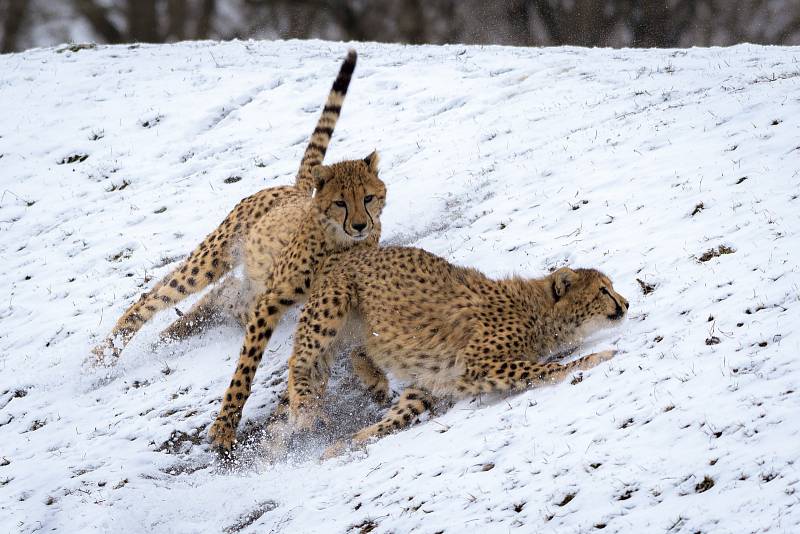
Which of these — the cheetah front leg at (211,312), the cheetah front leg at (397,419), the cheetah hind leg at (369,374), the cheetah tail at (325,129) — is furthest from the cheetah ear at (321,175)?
the cheetah front leg at (397,419)

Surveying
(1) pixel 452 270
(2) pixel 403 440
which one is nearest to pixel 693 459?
(2) pixel 403 440

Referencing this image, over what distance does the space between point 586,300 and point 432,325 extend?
103 cm

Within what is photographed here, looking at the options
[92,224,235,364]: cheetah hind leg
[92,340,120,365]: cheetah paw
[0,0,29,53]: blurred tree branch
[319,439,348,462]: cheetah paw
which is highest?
[0,0,29,53]: blurred tree branch

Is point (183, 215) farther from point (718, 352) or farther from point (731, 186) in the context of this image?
point (718, 352)

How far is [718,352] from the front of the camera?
4934 millimetres

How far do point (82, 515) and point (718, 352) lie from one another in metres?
3.74

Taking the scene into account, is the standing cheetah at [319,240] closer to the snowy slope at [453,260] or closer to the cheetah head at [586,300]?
the snowy slope at [453,260]

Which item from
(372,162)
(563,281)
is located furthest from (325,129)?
(563,281)

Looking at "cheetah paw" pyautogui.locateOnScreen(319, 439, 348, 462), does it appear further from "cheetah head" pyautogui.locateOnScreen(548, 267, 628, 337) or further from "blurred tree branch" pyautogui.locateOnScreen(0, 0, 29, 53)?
"blurred tree branch" pyautogui.locateOnScreen(0, 0, 29, 53)

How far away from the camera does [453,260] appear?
7.81 m

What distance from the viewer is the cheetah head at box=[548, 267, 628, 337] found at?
6051 mm

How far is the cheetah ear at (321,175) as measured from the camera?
7.01 meters

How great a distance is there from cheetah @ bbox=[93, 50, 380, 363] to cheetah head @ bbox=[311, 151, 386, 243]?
0.23m

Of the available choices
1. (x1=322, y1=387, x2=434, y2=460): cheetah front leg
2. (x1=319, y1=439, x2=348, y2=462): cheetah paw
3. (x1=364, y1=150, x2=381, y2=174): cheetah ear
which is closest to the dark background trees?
(x1=364, y1=150, x2=381, y2=174): cheetah ear
